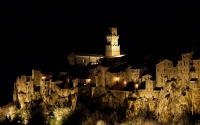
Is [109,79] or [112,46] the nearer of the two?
[109,79]

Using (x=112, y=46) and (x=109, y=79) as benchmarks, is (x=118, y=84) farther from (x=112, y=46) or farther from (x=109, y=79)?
(x=112, y=46)

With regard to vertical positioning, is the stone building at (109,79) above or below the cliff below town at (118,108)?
above

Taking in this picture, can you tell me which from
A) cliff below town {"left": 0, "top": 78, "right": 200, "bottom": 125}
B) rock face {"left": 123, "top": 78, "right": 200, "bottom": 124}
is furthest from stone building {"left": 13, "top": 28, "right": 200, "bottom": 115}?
rock face {"left": 123, "top": 78, "right": 200, "bottom": 124}

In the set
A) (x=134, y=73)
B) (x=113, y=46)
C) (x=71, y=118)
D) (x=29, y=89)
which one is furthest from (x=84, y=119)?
(x=113, y=46)

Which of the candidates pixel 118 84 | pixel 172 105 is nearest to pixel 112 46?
pixel 118 84

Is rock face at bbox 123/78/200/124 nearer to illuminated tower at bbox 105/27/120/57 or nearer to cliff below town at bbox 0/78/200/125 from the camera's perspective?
cliff below town at bbox 0/78/200/125

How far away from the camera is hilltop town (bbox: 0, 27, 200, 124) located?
47.4 meters

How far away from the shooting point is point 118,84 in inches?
2298

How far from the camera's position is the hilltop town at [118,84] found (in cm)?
4744

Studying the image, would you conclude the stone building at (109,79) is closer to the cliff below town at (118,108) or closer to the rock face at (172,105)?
the cliff below town at (118,108)

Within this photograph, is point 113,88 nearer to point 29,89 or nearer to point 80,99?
point 80,99

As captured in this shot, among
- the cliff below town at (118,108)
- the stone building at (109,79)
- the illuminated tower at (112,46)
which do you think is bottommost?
the cliff below town at (118,108)


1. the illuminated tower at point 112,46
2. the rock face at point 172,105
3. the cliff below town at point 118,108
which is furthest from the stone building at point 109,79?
the rock face at point 172,105

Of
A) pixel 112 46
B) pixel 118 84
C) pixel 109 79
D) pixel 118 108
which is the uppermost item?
pixel 112 46
